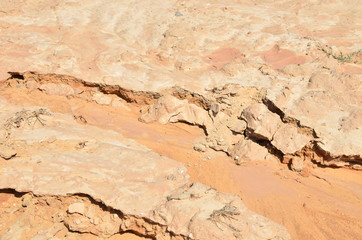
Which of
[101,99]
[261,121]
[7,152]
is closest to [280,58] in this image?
[261,121]

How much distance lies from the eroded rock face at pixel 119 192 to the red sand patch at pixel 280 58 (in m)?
3.07

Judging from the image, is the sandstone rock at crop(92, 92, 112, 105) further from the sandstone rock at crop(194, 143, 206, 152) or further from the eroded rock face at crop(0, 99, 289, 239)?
the sandstone rock at crop(194, 143, 206, 152)

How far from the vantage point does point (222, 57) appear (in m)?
5.92

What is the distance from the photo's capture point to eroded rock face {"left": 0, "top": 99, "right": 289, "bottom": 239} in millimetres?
2822

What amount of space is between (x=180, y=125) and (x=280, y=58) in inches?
93.0

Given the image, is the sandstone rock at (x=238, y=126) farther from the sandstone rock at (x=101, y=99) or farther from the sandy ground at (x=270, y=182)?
the sandstone rock at (x=101, y=99)

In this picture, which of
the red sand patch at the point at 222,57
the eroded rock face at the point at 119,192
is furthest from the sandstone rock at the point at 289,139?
the red sand patch at the point at 222,57

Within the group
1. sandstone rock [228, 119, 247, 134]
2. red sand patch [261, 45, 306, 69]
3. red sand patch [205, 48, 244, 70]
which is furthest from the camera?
red sand patch [205, 48, 244, 70]

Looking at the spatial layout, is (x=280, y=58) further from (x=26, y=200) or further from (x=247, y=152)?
(x=26, y=200)

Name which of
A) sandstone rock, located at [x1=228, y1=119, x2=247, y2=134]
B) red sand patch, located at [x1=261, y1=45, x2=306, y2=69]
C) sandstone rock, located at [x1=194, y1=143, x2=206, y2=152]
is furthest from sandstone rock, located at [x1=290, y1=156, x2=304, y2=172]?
red sand patch, located at [x1=261, y1=45, x2=306, y2=69]

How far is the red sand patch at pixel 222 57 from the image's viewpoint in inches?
224

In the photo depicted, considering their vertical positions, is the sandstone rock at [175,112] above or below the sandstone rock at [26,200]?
above

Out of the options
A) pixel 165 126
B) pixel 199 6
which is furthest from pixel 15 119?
pixel 199 6

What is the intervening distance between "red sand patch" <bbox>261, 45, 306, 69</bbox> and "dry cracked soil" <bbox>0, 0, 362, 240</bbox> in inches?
1.4
